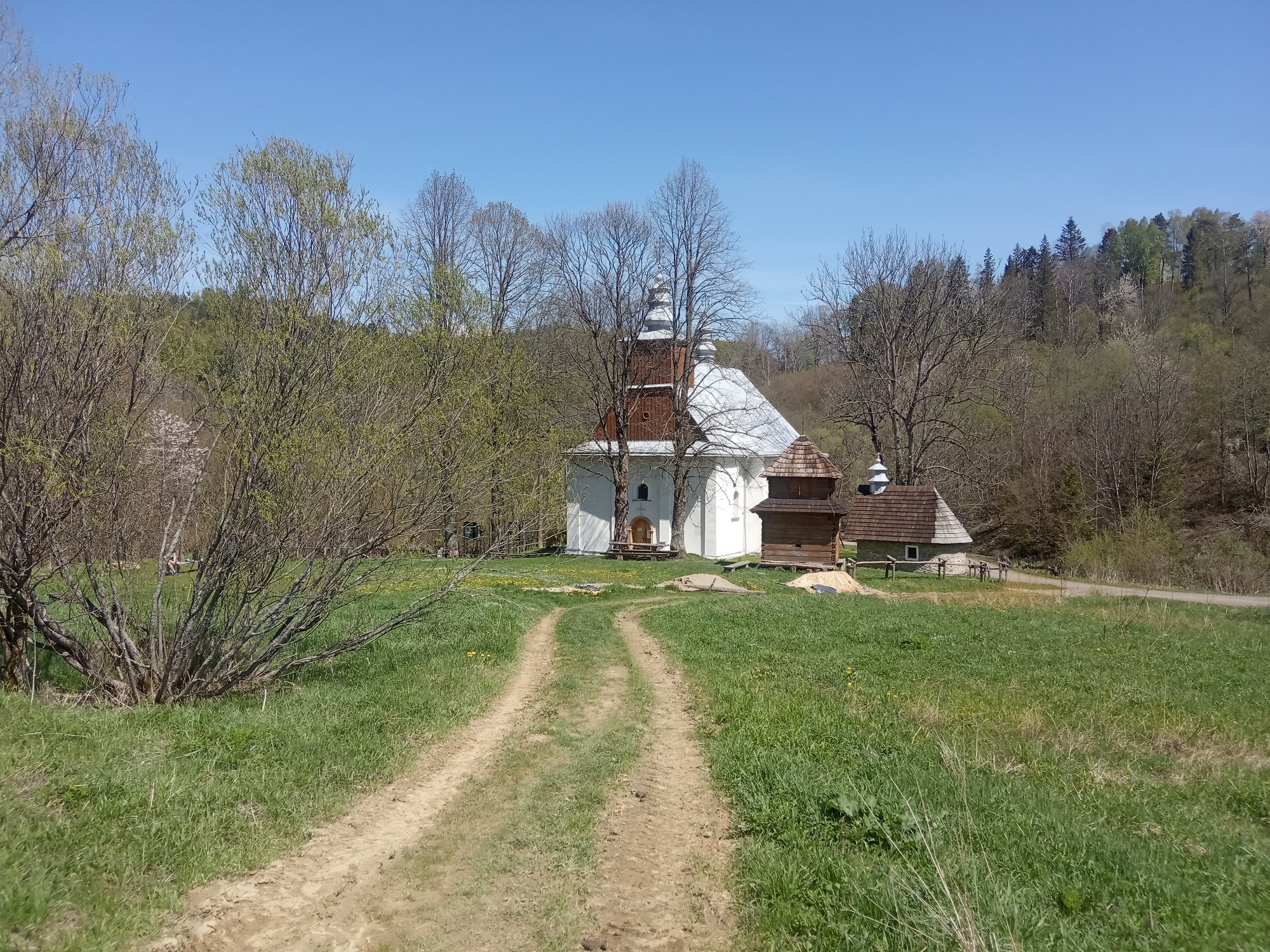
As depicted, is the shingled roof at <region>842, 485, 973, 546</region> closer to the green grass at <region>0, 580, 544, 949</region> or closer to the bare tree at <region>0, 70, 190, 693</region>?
the green grass at <region>0, 580, 544, 949</region>

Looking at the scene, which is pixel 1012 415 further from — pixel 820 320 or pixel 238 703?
pixel 238 703

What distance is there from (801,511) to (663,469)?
7.31m

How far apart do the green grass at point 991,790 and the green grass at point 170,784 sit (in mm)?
3313

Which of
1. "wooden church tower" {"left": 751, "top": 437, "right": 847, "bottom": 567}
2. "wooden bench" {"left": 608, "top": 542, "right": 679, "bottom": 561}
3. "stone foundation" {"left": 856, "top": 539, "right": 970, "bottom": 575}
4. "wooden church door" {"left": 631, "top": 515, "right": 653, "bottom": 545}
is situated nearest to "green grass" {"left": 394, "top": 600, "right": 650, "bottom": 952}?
"wooden church tower" {"left": 751, "top": 437, "right": 847, "bottom": 567}

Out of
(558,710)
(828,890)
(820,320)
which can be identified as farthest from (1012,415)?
(828,890)

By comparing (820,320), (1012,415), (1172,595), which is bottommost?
(1172,595)

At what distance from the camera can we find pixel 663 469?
121 feet

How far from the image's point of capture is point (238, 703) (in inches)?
376

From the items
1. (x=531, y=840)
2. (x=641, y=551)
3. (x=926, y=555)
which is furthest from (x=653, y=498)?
(x=531, y=840)

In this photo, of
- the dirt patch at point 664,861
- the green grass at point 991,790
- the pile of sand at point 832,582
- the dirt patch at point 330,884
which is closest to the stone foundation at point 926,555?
the pile of sand at point 832,582

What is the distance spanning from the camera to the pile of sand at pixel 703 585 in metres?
23.1

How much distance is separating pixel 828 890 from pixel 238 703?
746cm

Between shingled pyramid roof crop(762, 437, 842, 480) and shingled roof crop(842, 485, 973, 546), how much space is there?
2680 mm

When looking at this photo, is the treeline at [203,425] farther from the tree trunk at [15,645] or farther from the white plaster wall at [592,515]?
the white plaster wall at [592,515]
